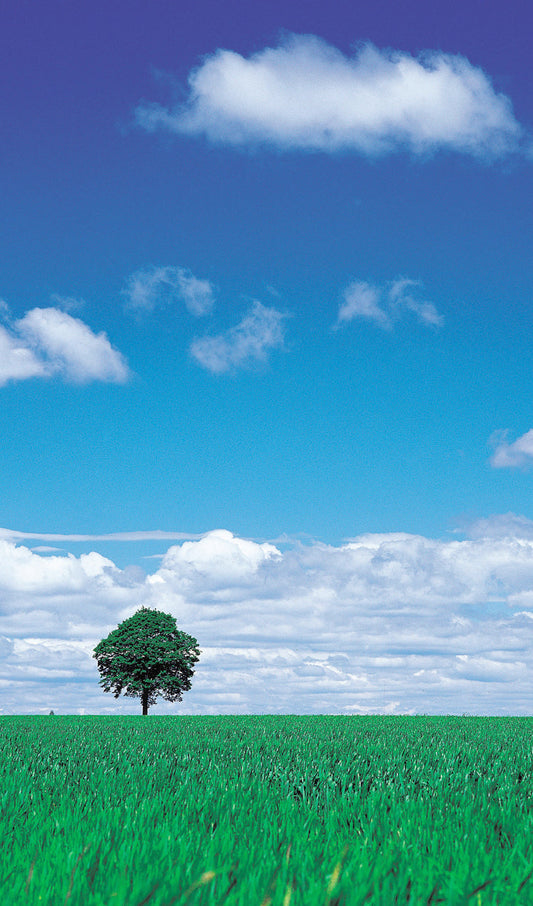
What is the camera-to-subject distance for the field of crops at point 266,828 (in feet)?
13.3

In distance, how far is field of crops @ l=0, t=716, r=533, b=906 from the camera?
159 inches

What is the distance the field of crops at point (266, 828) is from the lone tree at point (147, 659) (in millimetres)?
45345

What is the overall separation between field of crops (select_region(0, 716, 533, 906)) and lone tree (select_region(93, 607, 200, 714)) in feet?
149

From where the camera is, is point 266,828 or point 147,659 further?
point 147,659

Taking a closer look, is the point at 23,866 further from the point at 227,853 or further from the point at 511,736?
the point at 511,736

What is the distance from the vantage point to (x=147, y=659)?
56.2 metres

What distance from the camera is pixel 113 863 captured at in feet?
15.4

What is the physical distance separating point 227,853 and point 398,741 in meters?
11.2

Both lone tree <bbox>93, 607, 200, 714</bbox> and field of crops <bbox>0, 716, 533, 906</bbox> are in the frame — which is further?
lone tree <bbox>93, 607, 200, 714</bbox>

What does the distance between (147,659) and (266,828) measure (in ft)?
173

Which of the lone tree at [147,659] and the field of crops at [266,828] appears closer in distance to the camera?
the field of crops at [266,828]

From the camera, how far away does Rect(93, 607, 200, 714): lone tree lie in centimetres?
5588

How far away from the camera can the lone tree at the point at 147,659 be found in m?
55.9

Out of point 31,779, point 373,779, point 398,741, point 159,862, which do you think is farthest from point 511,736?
point 159,862
